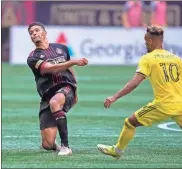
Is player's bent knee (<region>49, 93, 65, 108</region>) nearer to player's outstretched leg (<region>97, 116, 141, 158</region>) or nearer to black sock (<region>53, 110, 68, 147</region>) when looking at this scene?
black sock (<region>53, 110, 68, 147</region>)

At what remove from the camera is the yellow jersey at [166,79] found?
10.2m

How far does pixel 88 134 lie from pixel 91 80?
450 inches

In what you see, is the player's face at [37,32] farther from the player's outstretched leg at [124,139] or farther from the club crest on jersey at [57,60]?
the player's outstretched leg at [124,139]

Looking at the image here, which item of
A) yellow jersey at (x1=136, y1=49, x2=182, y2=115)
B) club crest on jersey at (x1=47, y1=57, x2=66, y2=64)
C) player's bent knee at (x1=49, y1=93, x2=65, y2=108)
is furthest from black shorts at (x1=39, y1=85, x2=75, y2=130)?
yellow jersey at (x1=136, y1=49, x2=182, y2=115)

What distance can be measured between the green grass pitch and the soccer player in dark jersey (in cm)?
28

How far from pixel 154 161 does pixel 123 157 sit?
1.73 feet

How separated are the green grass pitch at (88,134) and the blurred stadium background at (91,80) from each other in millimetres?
11

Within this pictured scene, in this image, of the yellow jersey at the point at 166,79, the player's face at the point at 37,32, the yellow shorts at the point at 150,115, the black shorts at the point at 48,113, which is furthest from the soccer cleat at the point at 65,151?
the player's face at the point at 37,32

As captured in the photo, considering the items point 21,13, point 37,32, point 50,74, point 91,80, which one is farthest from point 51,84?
point 21,13

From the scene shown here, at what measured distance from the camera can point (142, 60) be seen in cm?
1016

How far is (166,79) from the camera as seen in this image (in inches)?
405

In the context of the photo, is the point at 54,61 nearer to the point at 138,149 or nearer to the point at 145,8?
the point at 138,149

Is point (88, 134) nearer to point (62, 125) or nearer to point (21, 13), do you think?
point (62, 125)

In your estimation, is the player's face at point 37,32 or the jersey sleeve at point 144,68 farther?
the player's face at point 37,32
